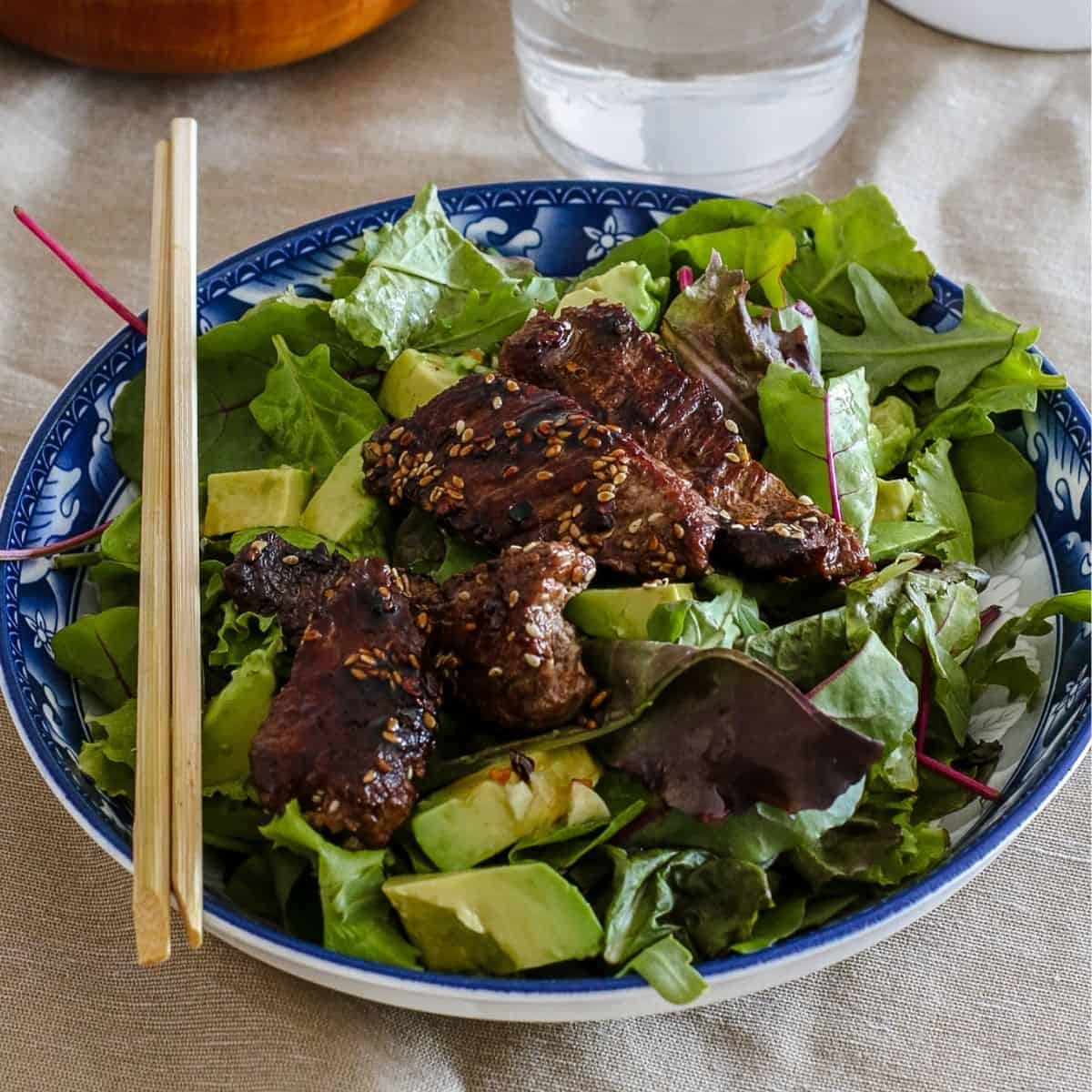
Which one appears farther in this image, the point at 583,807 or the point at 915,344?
the point at 915,344

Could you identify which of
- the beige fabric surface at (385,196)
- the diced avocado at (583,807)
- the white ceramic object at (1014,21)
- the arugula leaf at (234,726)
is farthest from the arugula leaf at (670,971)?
the white ceramic object at (1014,21)

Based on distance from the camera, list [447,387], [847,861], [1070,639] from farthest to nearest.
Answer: [447,387]
[1070,639]
[847,861]

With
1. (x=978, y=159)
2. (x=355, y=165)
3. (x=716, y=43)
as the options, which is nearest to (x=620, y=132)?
(x=716, y=43)

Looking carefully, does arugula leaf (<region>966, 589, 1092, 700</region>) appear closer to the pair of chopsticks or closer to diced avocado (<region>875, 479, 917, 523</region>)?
diced avocado (<region>875, 479, 917, 523</region>)

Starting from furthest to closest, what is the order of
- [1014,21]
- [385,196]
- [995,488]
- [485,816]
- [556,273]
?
1. [1014,21]
2. [385,196]
3. [556,273]
4. [995,488]
5. [485,816]

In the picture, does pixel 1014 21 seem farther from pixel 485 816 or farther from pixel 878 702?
pixel 485 816

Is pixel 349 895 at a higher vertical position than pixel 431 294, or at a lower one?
lower

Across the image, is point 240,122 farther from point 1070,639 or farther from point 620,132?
point 1070,639

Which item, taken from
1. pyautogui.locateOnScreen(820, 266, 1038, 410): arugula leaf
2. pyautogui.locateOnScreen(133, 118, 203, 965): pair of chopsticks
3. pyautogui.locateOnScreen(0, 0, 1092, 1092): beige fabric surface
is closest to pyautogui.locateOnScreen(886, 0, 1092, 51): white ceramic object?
pyautogui.locateOnScreen(0, 0, 1092, 1092): beige fabric surface

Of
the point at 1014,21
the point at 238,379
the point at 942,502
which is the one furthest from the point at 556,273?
the point at 1014,21
